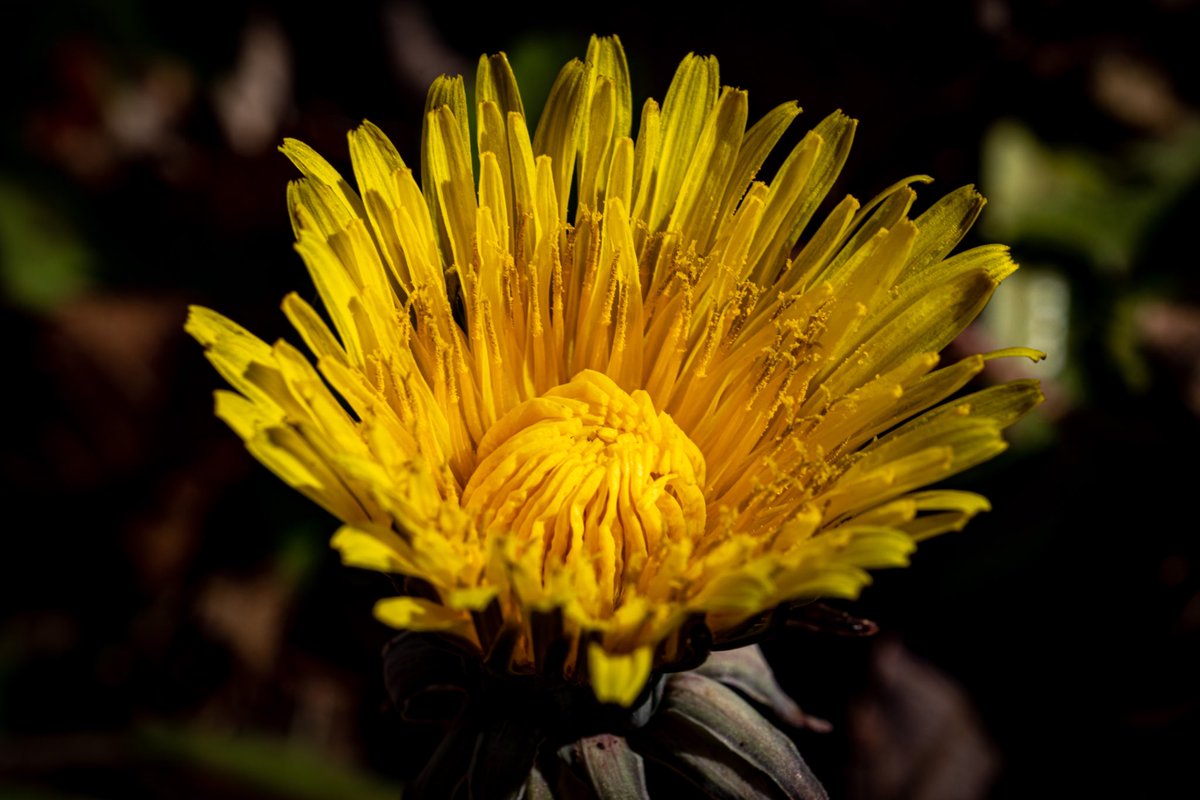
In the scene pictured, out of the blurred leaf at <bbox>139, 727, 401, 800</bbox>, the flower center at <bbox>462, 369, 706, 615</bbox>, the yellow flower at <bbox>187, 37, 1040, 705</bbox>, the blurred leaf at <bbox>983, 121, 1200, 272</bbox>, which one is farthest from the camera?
the blurred leaf at <bbox>983, 121, 1200, 272</bbox>

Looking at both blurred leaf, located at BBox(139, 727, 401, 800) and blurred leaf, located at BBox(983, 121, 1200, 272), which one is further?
A: blurred leaf, located at BBox(983, 121, 1200, 272)

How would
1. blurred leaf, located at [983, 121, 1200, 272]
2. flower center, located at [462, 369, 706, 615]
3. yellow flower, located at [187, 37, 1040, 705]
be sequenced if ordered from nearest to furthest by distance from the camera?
1. yellow flower, located at [187, 37, 1040, 705]
2. flower center, located at [462, 369, 706, 615]
3. blurred leaf, located at [983, 121, 1200, 272]

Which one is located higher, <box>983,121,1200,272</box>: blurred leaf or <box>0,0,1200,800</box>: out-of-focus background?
<box>983,121,1200,272</box>: blurred leaf

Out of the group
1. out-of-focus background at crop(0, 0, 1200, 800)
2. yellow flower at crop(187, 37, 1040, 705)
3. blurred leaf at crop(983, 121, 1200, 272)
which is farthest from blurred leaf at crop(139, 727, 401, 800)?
blurred leaf at crop(983, 121, 1200, 272)

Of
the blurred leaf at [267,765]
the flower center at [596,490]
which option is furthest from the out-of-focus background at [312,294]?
the flower center at [596,490]

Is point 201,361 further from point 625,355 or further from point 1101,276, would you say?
point 1101,276

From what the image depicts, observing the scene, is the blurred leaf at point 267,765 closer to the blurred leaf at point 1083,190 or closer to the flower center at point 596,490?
the flower center at point 596,490

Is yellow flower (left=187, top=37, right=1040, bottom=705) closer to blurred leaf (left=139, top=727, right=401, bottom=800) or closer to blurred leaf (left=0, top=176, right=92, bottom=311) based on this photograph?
blurred leaf (left=139, top=727, right=401, bottom=800)
